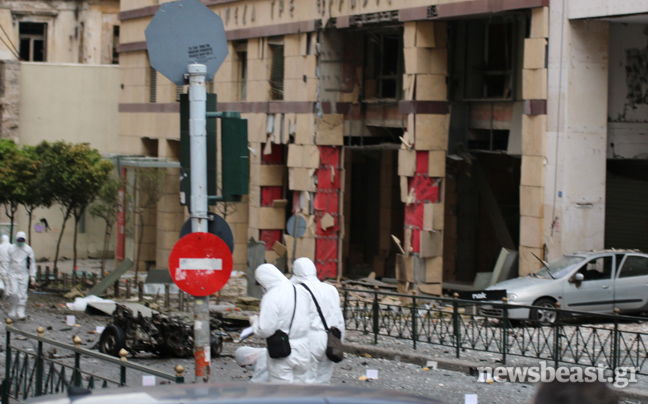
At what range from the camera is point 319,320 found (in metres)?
8.23

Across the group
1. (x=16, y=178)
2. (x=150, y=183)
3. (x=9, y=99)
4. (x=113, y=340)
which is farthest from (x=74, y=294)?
(x=9, y=99)

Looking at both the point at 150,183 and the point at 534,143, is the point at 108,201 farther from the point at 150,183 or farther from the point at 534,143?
the point at 534,143

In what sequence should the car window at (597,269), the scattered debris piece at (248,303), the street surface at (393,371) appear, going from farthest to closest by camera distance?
the scattered debris piece at (248,303) → the car window at (597,269) → the street surface at (393,371)

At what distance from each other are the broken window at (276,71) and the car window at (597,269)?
12.4 meters

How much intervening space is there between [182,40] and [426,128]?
A: 578 inches

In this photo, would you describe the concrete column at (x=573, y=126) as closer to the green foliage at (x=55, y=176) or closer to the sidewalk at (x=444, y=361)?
the sidewalk at (x=444, y=361)

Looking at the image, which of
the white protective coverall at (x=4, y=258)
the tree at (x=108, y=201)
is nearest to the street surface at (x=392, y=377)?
the white protective coverall at (x=4, y=258)

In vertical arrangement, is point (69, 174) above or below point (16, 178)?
above

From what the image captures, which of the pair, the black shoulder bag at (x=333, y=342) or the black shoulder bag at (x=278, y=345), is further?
the black shoulder bag at (x=333, y=342)

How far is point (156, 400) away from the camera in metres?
4.38

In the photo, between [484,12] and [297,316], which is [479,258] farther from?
[297,316]

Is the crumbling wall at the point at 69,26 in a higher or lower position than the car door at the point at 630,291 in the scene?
higher

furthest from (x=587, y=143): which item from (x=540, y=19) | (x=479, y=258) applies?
(x=479, y=258)

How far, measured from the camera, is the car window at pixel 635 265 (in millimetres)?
17438
